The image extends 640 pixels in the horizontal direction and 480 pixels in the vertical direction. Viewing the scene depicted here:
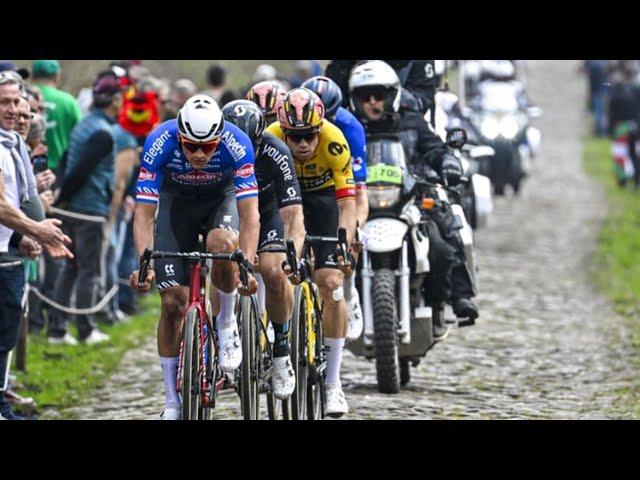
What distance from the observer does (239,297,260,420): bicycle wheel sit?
10.2 m

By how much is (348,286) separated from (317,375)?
118cm

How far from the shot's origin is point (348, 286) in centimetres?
1203

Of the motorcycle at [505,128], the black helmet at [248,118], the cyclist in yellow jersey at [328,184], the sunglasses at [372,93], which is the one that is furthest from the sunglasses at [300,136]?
the motorcycle at [505,128]

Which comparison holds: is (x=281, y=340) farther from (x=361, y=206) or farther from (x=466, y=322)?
(x=466, y=322)

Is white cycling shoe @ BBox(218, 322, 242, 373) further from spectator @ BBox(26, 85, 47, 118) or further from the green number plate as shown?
spectator @ BBox(26, 85, 47, 118)

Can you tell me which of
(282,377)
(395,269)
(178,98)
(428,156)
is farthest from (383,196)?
(178,98)

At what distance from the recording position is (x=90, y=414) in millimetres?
11914

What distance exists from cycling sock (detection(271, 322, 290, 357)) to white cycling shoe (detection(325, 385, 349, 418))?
61 cm

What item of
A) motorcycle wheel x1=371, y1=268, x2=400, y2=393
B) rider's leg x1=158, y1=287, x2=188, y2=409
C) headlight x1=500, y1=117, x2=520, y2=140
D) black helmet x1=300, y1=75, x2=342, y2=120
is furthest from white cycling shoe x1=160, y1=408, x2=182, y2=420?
headlight x1=500, y1=117, x2=520, y2=140
